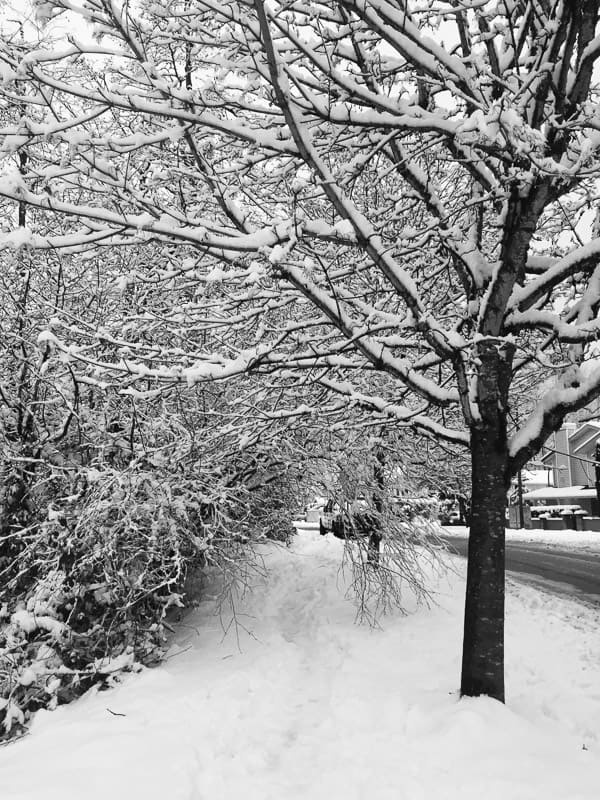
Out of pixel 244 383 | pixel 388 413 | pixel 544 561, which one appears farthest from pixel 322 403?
pixel 544 561

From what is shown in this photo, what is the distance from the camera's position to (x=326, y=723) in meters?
4.89

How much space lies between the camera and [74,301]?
803 cm

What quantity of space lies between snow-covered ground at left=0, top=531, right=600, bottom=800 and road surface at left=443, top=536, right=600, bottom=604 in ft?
7.78

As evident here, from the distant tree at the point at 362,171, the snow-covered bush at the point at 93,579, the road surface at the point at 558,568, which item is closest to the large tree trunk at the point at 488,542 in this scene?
the distant tree at the point at 362,171

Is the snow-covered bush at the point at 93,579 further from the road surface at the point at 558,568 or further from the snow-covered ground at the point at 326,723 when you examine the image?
the road surface at the point at 558,568

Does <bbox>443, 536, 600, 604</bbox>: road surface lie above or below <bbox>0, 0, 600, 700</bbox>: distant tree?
below

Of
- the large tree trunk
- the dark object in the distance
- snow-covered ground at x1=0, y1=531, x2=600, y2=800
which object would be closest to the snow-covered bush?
snow-covered ground at x1=0, y1=531, x2=600, y2=800

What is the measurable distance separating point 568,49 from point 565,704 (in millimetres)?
5137

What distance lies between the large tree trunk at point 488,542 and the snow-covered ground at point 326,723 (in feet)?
0.78

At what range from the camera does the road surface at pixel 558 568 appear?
36.6ft

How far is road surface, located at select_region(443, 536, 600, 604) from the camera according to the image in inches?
440

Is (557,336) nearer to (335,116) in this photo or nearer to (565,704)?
(335,116)

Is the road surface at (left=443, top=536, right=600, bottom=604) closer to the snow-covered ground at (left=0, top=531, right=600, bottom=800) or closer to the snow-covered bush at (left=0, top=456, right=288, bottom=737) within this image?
the snow-covered ground at (left=0, top=531, right=600, bottom=800)

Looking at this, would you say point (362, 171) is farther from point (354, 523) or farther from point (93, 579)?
point (93, 579)
